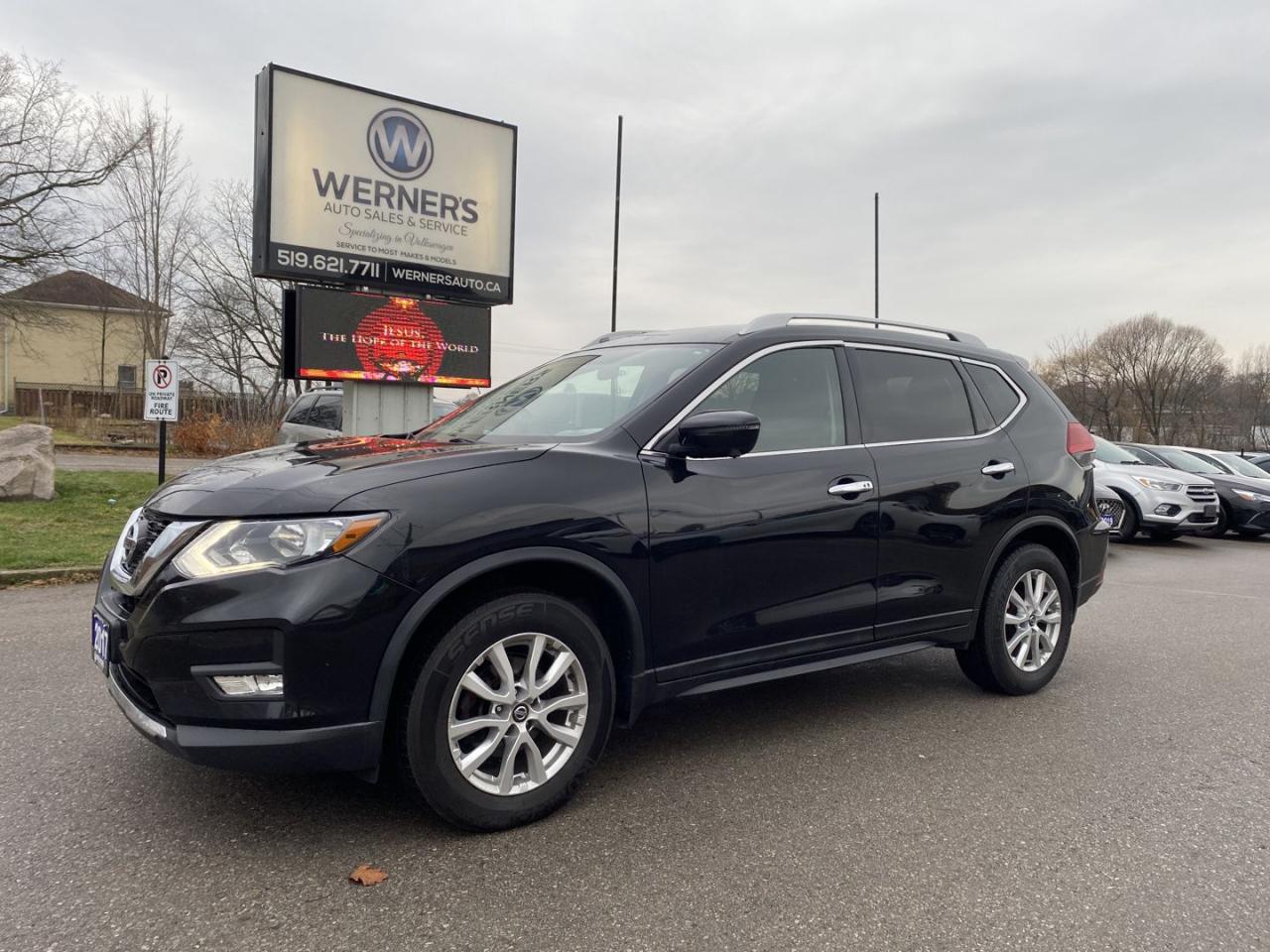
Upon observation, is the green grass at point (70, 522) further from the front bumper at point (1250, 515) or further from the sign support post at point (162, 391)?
the front bumper at point (1250, 515)

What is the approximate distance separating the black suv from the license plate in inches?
0.8

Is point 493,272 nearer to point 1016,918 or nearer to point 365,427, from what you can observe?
point 365,427

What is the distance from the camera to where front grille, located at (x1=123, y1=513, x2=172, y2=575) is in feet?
9.59

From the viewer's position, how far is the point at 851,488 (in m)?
3.83

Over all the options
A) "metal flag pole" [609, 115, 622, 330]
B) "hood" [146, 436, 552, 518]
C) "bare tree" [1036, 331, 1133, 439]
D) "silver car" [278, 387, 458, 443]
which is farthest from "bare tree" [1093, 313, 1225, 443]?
"hood" [146, 436, 552, 518]

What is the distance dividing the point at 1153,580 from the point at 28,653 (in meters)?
9.74

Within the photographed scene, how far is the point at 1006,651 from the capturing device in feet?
14.9

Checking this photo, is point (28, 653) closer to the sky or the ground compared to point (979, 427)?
closer to the ground

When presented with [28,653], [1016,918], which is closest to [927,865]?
[1016,918]

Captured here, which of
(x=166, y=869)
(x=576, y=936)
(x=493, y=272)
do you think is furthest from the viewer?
(x=493, y=272)

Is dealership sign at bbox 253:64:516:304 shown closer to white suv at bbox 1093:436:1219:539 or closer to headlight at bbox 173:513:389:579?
white suv at bbox 1093:436:1219:539

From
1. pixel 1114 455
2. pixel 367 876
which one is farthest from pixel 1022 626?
pixel 1114 455

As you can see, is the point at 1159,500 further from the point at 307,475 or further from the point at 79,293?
the point at 79,293

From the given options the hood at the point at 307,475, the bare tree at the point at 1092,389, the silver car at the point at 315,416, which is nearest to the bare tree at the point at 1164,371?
the bare tree at the point at 1092,389
